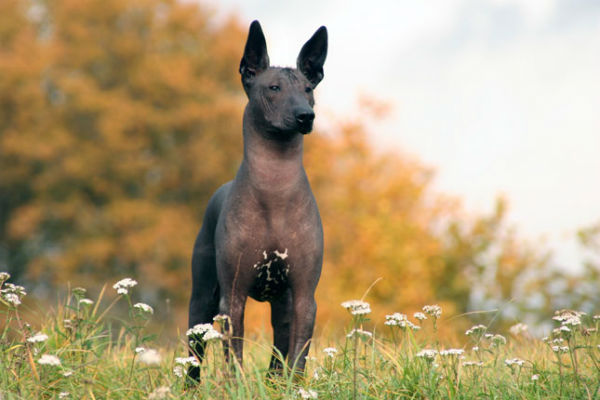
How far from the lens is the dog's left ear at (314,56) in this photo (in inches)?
204

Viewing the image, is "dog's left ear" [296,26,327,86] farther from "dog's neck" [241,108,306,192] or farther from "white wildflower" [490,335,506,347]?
"white wildflower" [490,335,506,347]

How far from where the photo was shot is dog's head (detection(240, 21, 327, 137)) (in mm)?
4699

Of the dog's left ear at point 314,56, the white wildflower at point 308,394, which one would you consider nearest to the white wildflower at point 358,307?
the white wildflower at point 308,394

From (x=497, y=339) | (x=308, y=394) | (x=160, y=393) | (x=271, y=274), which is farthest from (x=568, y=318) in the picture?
(x=160, y=393)

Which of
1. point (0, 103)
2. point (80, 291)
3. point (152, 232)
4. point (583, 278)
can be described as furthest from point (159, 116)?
point (80, 291)

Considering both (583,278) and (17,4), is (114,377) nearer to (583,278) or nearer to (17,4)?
(583,278)

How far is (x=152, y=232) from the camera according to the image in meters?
19.3

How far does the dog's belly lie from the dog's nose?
0.99 metres

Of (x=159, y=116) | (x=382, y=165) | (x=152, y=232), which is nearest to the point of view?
(x=152, y=232)

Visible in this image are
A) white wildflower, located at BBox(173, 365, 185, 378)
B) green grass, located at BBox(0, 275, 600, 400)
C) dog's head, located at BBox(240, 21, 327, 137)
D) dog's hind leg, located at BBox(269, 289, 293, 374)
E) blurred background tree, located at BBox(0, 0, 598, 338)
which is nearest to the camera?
green grass, located at BBox(0, 275, 600, 400)

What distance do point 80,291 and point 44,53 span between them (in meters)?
17.7

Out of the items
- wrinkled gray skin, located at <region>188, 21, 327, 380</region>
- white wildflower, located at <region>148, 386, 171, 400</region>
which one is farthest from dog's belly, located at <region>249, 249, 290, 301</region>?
white wildflower, located at <region>148, 386, 171, 400</region>

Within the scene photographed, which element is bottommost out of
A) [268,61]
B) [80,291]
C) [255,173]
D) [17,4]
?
[80,291]

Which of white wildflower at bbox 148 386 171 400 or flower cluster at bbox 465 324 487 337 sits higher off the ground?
flower cluster at bbox 465 324 487 337
